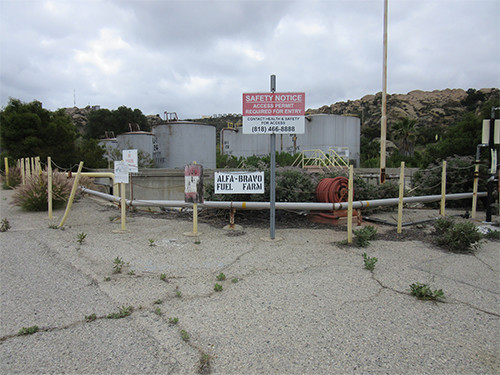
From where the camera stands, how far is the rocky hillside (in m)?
84.3

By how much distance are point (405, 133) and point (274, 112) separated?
53025 mm

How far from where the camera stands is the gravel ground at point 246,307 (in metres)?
2.78

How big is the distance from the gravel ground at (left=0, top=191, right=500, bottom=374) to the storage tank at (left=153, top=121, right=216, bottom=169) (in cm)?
2440

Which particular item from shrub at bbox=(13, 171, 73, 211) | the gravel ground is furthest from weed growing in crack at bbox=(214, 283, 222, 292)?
shrub at bbox=(13, 171, 73, 211)

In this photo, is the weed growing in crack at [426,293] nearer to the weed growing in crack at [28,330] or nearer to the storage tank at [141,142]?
the weed growing in crack at [28,330]

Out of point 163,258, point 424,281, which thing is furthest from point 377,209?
point 163,258

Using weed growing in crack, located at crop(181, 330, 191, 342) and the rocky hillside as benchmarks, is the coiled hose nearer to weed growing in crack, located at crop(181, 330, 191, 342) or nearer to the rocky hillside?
weed growing in crack, located at crop(181, 330, 191, 342)

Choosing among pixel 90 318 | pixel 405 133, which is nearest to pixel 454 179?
pixel 90 318

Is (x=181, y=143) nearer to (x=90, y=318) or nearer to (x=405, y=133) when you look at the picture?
(x=90, y=318)

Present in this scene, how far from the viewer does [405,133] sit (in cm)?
5369

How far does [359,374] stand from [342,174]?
726cm

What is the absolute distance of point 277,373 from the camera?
260 cm

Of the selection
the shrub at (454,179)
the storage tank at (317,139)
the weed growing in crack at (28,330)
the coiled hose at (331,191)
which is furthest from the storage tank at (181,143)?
the weed growing in crack at (28,330)

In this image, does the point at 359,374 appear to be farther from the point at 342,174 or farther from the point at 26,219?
the point at 26,219
